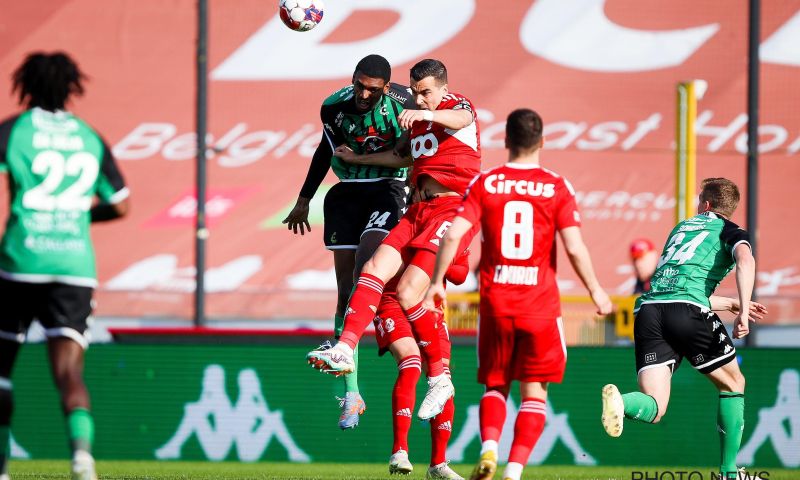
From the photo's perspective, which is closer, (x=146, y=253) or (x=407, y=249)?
(x=407, y=249)

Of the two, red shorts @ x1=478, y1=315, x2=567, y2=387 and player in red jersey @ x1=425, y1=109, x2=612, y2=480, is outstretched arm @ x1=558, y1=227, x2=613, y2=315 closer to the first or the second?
player in red jersey @ x1=425, y1=109, x2=612, y2=480

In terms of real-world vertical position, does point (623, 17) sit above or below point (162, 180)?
above

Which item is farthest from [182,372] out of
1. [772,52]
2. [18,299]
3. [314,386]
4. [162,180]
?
[772,52]

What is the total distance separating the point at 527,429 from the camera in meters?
6.85

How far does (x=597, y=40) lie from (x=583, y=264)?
43.8ft

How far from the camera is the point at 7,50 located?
63.5 ft

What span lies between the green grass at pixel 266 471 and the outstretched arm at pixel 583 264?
3350mm

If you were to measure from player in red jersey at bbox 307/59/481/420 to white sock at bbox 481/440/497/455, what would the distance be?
4.40 feet

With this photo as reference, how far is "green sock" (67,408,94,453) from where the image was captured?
236 inches

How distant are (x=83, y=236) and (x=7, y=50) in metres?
14.3

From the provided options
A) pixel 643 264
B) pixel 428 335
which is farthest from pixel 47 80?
pixel 643 264

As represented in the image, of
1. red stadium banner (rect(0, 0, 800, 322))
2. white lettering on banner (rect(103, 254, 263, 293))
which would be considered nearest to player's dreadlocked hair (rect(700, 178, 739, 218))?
red stadium banner (rect(0, 0, 800, 322))

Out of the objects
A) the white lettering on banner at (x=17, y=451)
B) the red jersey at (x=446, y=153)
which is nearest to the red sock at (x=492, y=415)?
the red jersey at (x=446, y=153)

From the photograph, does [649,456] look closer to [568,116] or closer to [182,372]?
[182,372]
